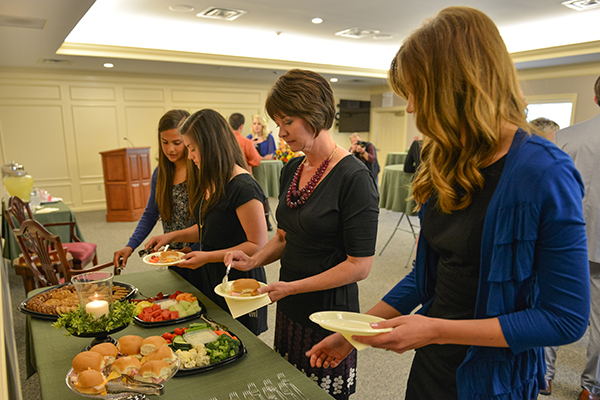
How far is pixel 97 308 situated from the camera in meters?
1.09

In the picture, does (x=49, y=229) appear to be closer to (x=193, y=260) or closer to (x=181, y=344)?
(x=193, y=260)

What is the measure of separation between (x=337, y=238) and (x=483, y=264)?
0.58 meters

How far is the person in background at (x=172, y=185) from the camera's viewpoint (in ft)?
6.26

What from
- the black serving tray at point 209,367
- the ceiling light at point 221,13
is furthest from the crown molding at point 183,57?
the black serving tray at point 209,367

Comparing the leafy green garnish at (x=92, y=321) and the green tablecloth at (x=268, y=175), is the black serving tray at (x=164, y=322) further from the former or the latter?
the green tablecloth at (x=268, y=175)

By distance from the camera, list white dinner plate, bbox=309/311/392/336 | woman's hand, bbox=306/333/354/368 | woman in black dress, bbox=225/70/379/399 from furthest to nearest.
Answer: woman in black dress, bbox=225/70/379/399
woman's hand, bbox=306/333/354/368
white dinner plate, bbox=309/311/392/336

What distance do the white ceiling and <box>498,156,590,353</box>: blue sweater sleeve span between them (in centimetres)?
394

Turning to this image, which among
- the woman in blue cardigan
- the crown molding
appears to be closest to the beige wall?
the crown molding

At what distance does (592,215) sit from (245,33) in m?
5.87

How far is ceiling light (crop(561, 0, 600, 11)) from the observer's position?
4844mm

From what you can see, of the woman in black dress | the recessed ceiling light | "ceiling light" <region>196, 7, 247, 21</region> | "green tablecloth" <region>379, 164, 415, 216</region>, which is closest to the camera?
the woman in black dress

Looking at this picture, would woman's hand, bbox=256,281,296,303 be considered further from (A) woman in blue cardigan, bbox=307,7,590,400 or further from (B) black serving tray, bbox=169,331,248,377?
(A) woman in blue cardigan, bbox=307,7,590,400

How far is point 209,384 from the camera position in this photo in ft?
3.32

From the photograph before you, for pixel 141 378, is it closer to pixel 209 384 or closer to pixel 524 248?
pixel 209 384
